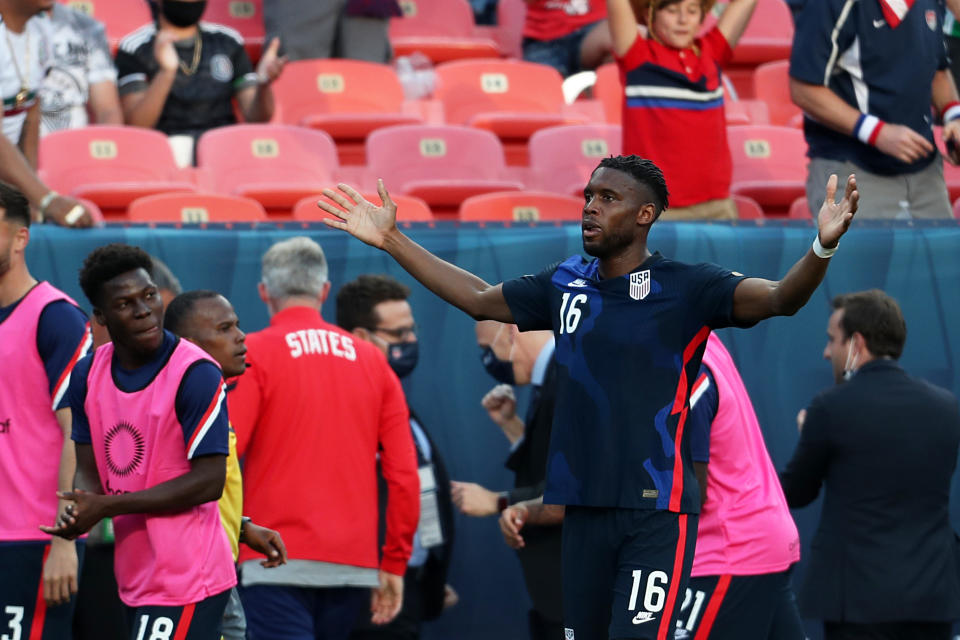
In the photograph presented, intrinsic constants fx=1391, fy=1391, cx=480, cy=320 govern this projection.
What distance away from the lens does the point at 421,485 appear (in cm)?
526

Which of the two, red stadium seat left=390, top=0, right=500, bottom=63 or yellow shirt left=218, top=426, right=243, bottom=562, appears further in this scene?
red stadium seat left=390, top=0, right=500, bottom=63

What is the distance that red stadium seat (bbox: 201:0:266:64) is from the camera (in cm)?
1015

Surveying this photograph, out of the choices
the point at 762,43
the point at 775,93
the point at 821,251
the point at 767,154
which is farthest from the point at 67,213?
the point at 762,43

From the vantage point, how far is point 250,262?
5785 millimetres

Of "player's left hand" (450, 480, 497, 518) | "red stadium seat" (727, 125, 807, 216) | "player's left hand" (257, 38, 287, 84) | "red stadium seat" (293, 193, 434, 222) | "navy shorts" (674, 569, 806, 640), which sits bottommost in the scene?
"navy shorts" (674, 569, 806, 640)

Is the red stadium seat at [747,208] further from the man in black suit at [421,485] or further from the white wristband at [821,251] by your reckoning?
the white wristband at [821,251]

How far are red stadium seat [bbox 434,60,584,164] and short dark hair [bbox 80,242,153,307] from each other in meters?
5.70

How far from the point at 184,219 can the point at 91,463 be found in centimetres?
316

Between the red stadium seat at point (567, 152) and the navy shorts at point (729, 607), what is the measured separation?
13.7 ft

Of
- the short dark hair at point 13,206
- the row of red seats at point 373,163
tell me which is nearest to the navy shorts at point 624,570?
the short dark hair at point 13,206

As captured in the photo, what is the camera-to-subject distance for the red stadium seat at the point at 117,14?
9664 millimetres

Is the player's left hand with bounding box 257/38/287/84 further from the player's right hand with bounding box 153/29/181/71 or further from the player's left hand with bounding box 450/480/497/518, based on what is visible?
the player's left hand with bounding box 450/480/497/518

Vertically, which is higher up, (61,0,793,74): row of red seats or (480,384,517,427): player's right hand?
(61,0,793,74): row of red seats

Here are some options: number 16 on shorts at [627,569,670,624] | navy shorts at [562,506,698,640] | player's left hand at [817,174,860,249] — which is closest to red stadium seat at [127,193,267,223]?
navy shorts at [562,506,698,640]
